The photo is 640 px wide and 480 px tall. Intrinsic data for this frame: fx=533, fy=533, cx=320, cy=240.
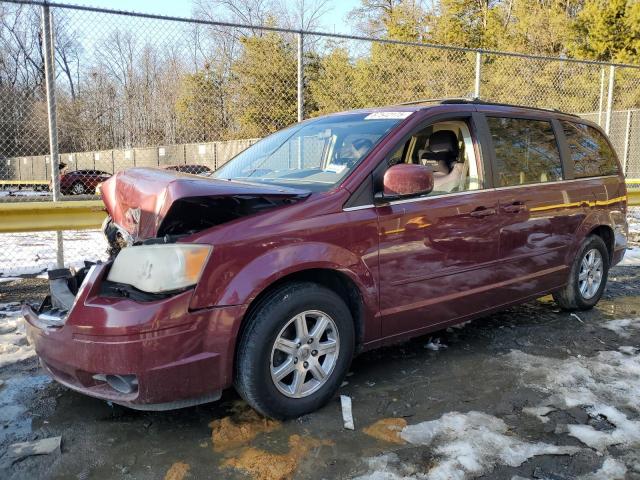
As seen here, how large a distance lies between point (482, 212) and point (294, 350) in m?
1.72

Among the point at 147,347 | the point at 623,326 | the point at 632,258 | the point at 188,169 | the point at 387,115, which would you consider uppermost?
the point at 387,115

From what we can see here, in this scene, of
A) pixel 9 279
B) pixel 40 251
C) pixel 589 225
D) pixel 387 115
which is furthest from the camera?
pixel 40 251

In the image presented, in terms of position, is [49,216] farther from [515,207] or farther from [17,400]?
[515,207]

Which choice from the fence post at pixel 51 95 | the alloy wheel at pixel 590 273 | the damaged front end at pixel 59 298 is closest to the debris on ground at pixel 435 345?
the alloy wheel at pixel 590 273

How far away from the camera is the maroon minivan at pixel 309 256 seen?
8.44ft

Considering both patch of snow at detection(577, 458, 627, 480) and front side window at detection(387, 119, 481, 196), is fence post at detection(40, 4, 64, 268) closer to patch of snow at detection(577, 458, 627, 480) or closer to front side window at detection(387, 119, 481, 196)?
front side window at detection(387, 119, 481, 196)

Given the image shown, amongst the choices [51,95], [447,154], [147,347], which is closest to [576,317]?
[447,154]

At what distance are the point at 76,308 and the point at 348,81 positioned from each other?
822 centimetres

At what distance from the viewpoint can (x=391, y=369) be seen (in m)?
3.68

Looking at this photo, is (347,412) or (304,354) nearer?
(304,354)

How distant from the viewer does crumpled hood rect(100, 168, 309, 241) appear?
265 cm

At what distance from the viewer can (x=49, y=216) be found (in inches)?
203

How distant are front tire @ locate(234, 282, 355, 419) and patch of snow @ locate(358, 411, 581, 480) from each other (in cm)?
54

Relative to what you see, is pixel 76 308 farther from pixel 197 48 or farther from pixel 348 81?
pixel 348 81
